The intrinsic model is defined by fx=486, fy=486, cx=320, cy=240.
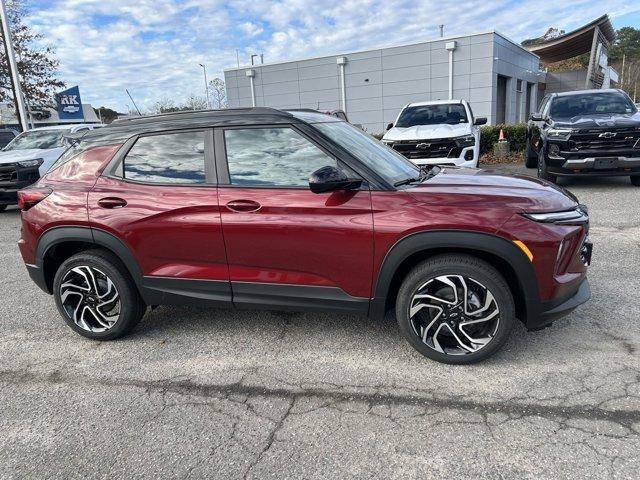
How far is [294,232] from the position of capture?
3.18 m

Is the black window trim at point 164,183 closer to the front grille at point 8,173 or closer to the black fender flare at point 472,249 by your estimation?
the black fender flare at point 472,249

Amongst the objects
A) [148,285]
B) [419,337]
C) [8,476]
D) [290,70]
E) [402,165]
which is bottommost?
[8,476]

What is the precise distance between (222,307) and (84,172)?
4.90 feet

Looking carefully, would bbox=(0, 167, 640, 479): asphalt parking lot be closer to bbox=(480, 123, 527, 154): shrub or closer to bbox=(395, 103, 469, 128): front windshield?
bbox=(395, 103, 469, 128): front windshield

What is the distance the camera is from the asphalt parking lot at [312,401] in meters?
2.39

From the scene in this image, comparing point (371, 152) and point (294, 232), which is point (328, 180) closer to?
point (294, 232)

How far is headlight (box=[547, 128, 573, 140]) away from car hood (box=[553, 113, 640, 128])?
9 cm

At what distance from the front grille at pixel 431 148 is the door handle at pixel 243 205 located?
6.20 m

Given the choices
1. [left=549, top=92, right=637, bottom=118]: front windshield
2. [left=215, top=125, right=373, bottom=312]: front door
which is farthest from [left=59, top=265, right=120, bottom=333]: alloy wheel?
[left=549, top=92, right=637, bottom=118]: front windshield

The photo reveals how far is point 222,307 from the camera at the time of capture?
3570 mm

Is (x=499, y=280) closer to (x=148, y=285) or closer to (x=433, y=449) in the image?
(x=433, y=449)

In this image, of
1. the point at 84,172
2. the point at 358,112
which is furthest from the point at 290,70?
the point at 84,172

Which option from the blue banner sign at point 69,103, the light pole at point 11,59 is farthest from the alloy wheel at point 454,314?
the blue banner sign at point 69,103

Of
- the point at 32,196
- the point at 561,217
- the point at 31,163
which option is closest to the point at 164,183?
the point at 32,196
